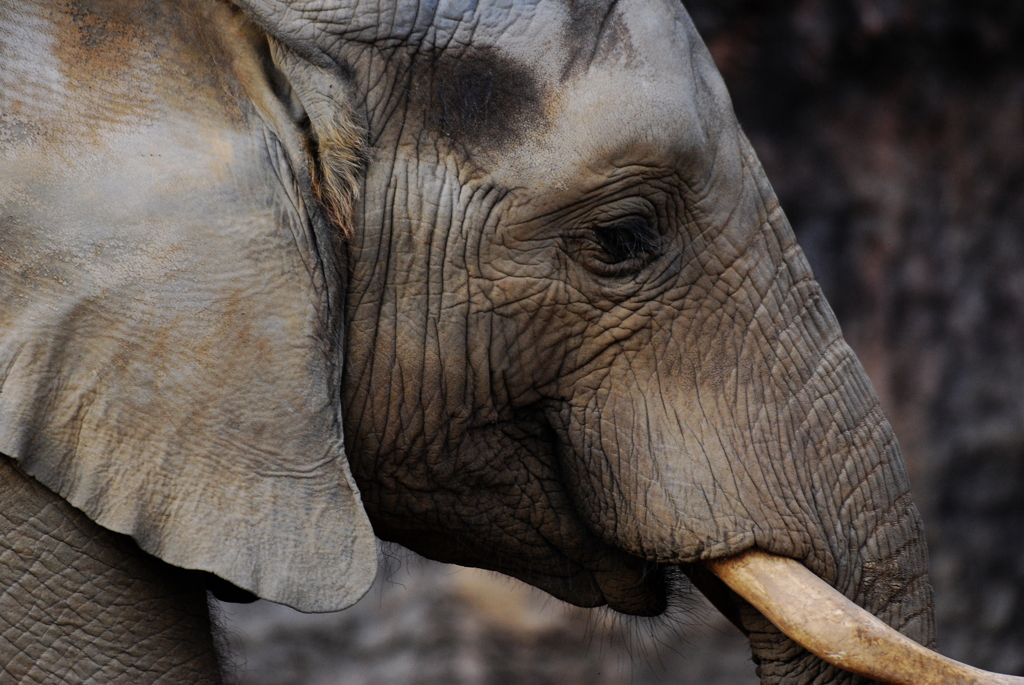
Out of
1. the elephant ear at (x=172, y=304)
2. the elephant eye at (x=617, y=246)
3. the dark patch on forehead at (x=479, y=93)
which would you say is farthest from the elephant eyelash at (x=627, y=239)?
the elephant ear at (x=172, y=304)

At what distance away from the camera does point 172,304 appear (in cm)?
146

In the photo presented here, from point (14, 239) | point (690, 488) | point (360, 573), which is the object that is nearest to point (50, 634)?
point (360, 573)

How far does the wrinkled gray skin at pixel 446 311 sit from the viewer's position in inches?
57.7

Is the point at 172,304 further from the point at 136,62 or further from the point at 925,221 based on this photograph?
the point at 925,221

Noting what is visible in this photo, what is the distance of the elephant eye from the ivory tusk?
53 cm

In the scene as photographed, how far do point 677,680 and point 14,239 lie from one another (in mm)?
3509

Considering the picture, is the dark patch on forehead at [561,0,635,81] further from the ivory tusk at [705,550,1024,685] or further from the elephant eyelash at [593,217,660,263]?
the ivory tusk at [705,550,1024,685]

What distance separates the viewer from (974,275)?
4094mm

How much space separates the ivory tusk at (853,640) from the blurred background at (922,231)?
91.9 inches

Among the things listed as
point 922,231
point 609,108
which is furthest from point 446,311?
point 922,231

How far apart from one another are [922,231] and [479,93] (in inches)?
112

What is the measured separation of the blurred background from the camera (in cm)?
395

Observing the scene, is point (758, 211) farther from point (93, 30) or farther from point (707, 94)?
point (93, 30)

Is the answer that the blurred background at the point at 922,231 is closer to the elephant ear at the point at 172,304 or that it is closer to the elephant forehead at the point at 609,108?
the elephant forehead at the point at 609,108
